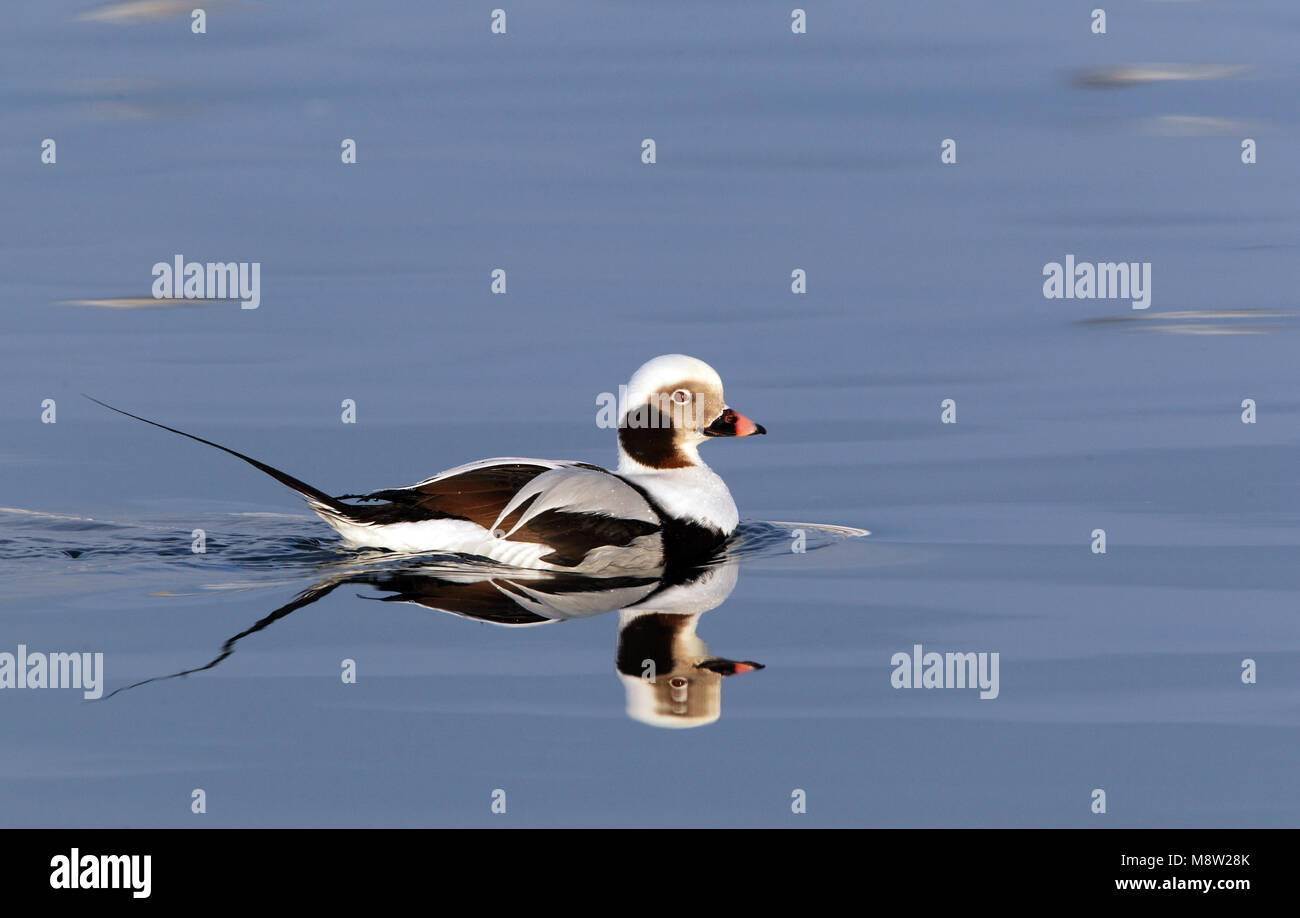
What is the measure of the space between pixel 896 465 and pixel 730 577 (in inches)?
77.2

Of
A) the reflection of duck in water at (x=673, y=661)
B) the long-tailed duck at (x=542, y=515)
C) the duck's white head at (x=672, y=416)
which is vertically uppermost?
the duck's white head at (x=672, y=416)

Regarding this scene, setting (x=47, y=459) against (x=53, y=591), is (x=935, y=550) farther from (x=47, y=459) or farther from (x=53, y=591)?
(x=47, y=459)

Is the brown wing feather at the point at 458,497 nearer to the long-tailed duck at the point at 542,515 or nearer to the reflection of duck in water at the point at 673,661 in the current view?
the long-tailed duck at the point at 542,515

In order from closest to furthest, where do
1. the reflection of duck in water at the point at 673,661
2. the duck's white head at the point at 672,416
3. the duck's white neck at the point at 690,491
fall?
the reflection of duck in water at the point at 673,661
the duck's white neck at the point at 690,491
the duck's white head at the point at 672,416

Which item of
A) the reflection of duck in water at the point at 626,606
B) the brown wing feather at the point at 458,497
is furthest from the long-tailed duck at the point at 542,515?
the reflection of duck in water at the point at 626,606

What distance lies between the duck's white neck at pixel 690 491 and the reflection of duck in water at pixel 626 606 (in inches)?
10.7

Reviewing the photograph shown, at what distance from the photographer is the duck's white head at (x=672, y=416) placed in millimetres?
9523

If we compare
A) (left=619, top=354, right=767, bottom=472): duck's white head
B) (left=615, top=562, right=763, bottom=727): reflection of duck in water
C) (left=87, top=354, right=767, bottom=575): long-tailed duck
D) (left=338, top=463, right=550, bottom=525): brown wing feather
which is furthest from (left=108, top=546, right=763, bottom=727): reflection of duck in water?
(left=619, top=354, right=767, bottom=472): duck's white head

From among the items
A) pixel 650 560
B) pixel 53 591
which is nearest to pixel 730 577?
pixel 650 560

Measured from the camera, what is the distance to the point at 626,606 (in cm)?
834

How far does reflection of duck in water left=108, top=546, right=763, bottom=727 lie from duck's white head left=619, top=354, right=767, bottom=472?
69cm

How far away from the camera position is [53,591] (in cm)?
852

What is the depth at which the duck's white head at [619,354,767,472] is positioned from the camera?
9523 millimetres

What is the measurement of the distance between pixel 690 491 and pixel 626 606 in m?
1.20
